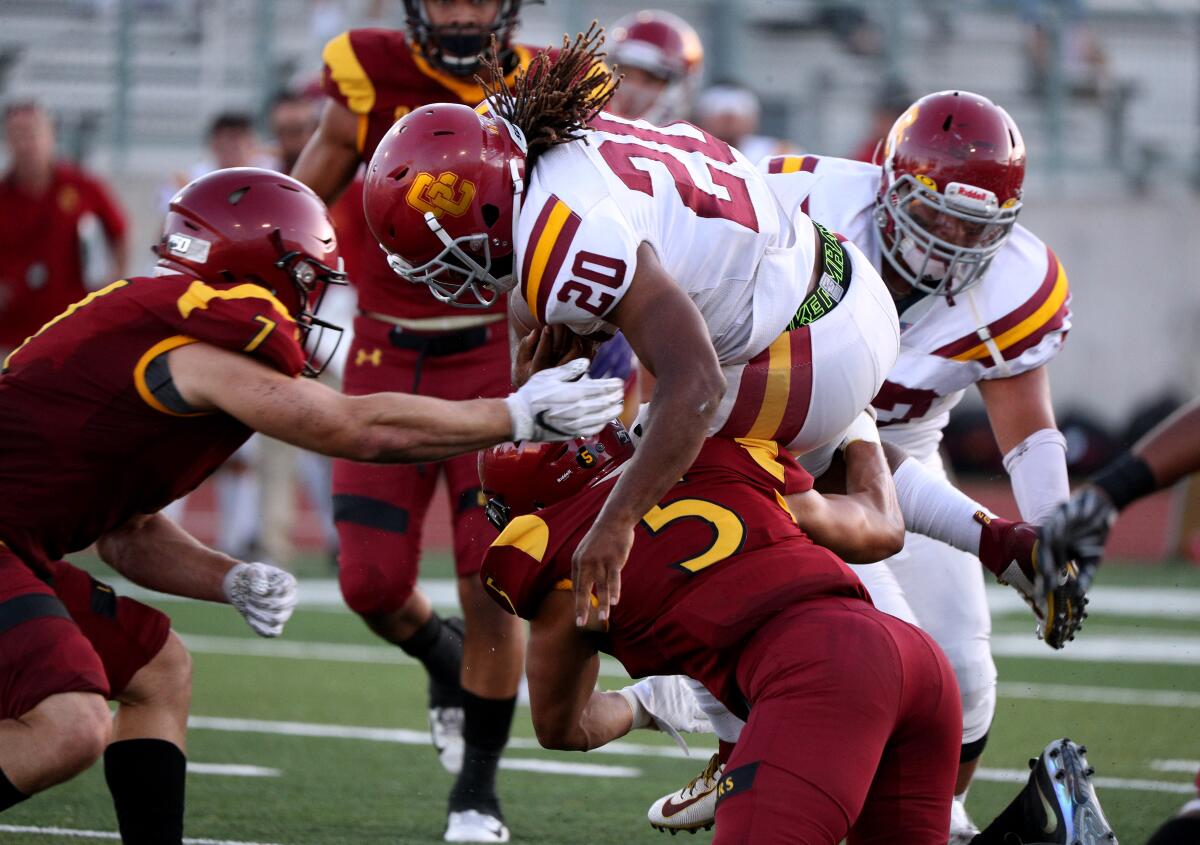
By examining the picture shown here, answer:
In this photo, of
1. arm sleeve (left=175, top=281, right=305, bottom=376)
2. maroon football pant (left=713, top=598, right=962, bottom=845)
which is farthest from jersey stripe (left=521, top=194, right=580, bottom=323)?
maroon football pant (left=713, top=598, right=962, bottom=845)

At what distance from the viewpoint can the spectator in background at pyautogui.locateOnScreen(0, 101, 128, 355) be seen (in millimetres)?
8531

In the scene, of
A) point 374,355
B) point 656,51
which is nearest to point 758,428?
point 374,355

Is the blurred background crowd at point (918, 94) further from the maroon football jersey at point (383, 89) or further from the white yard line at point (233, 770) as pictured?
the maroon football jersey at point (383, 89)

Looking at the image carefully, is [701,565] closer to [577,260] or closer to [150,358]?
[577,260]

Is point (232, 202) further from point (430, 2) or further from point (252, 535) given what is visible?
point (252, 535)

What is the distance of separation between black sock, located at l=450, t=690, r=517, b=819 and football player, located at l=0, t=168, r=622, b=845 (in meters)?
0.91

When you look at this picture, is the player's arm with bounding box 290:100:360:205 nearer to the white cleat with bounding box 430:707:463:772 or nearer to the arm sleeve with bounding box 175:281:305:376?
the white cleat with bounding box 430:707:463:772

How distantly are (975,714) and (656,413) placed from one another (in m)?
1.52

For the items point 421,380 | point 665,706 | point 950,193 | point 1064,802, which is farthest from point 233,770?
point 950,193

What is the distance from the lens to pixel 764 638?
281 cm

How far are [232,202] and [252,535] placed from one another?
579 centimetres

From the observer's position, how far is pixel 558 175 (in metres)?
2.90

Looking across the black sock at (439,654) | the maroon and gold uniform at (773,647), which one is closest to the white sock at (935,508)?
the maroon and gold uniform at (773,647)

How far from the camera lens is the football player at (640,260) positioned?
9.07ft
